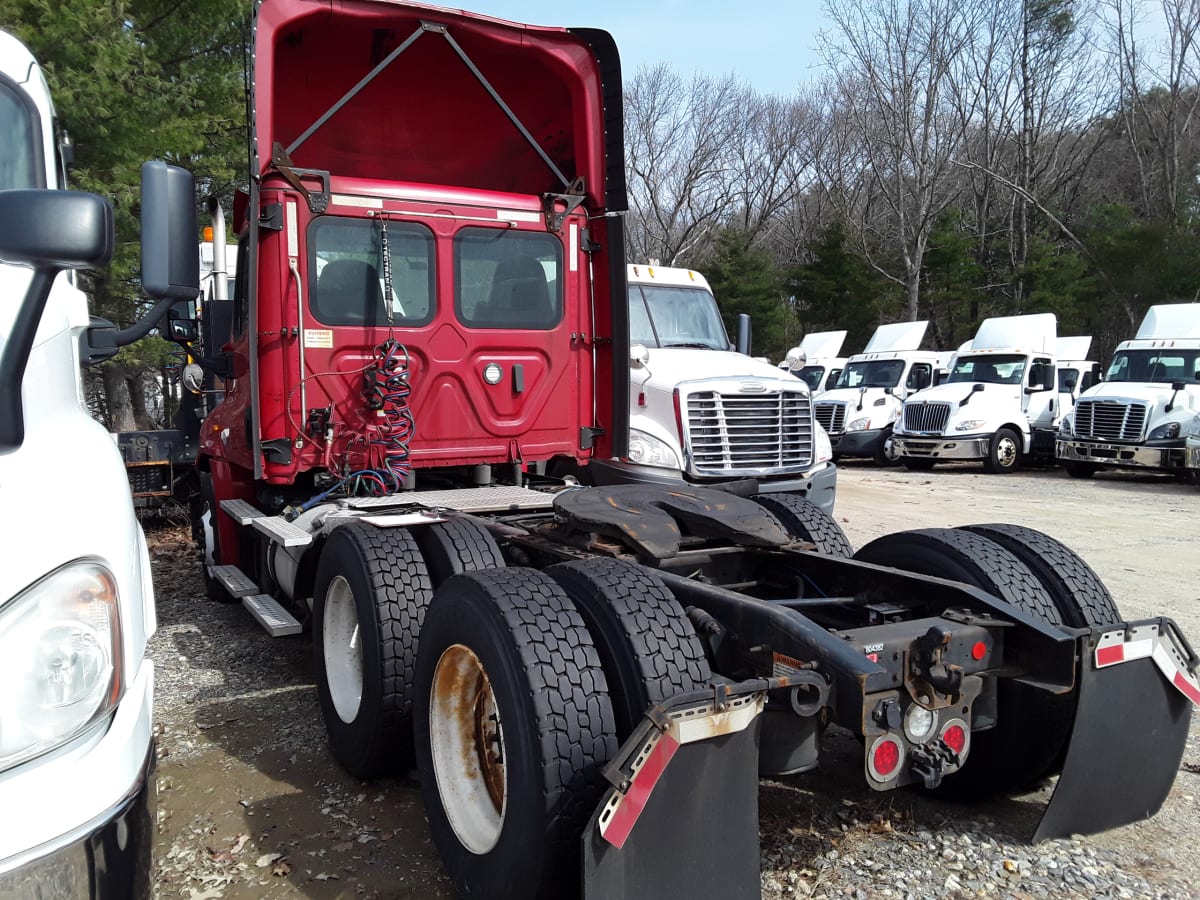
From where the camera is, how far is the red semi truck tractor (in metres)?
2.66

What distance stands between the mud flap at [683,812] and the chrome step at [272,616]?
2653 millimetres

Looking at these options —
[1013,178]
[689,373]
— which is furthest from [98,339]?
[1013,178]

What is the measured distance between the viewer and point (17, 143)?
3.09 m

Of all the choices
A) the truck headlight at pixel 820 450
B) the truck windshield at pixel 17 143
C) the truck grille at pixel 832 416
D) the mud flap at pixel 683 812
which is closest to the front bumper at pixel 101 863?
the mud flap at pixel 683 812

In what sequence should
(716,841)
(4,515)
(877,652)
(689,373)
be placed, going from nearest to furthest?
(4,515), (716,841), (877,652), (689,373)

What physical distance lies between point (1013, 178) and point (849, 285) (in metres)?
8.26

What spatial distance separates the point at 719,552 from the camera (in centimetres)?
408

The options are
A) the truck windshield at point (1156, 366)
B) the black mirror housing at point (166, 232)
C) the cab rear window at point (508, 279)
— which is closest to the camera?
the black mirror housing at point (166, 232)

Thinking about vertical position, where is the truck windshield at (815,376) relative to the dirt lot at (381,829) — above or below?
above

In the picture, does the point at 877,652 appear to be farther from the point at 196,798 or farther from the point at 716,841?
the point at 196,798

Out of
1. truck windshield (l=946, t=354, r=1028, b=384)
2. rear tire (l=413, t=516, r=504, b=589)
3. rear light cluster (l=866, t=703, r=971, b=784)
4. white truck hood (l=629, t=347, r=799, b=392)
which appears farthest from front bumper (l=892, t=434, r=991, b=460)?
rear light cluster (l=866, t=703, r=971, b=784)

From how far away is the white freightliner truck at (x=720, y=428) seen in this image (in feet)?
26.5

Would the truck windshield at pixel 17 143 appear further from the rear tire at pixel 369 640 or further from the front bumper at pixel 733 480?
the front bumper at pixel 733 480

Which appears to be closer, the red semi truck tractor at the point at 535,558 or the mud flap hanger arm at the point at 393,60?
the red semi truck tractor at the point at 535,558
